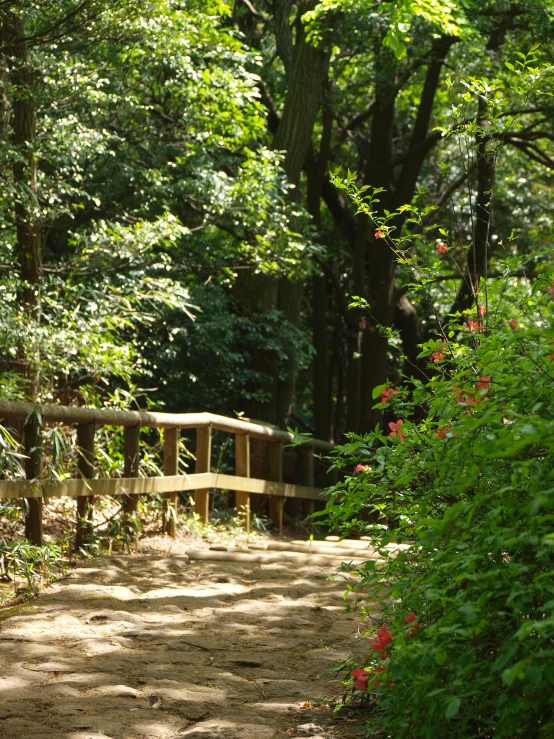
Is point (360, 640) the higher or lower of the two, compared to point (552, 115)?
lower

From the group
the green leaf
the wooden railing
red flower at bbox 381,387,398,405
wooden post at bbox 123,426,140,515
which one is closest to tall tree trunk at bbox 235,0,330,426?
the wooden railing

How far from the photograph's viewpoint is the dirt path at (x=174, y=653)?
357 cm

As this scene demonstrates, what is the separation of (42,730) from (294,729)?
2.95ft

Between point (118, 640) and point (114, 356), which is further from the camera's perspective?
point (114, 356)

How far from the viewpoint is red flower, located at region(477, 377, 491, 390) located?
3.08 meters

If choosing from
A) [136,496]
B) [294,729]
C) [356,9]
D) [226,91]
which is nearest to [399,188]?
[356,9]

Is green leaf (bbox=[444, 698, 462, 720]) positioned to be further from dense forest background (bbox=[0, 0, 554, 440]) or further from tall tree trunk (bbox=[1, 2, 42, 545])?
tall tree trunk (bbox=[1, 2, 42, 545])

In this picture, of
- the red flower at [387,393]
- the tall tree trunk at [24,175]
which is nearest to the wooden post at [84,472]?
the tall tree trunk at [24,175]

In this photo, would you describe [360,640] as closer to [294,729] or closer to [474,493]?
[294,729]

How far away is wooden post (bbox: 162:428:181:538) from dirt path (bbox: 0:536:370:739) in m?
1.12

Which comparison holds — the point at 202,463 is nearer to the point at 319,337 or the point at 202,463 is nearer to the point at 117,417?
the point at 117,417

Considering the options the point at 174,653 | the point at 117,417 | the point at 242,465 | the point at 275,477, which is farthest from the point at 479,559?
the point at 275,477

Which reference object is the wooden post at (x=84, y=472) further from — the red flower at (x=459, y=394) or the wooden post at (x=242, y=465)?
the red flower at (x=459, y=394)

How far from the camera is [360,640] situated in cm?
488
